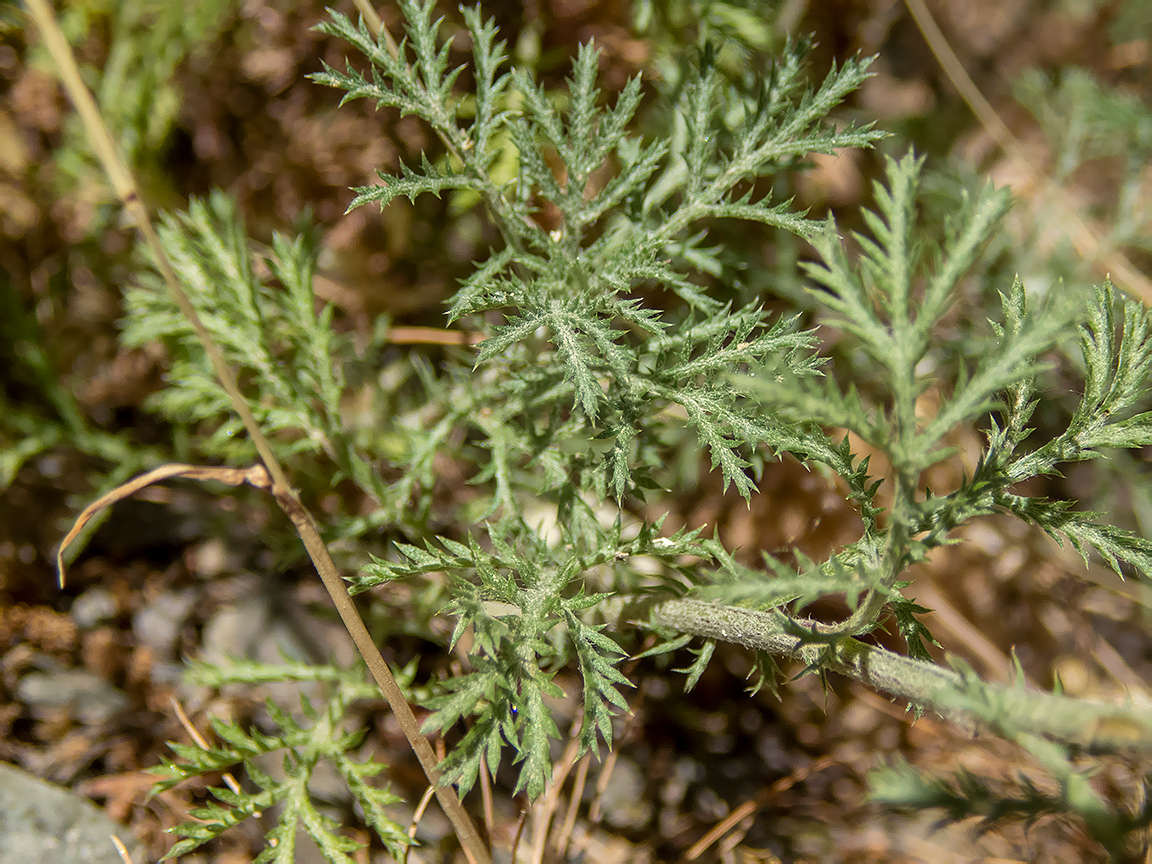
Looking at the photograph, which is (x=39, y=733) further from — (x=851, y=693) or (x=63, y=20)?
(x=851, y=693)

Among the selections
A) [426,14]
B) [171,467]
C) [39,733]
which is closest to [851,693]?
[171,467]

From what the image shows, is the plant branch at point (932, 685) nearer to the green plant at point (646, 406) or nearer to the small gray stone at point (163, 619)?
the green plant at point (646, 406)

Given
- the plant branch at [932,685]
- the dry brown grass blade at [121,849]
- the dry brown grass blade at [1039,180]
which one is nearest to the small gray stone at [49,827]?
the dry brown grass blade at [121,849]

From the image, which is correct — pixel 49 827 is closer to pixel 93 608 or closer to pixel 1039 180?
pixel 93 608

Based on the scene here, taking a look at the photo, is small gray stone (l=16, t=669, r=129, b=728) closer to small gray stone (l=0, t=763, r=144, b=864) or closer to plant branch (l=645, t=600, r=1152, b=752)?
small gray stone (l=0, t=763, r=144, b=864)

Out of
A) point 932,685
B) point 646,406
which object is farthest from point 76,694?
point 932,685
